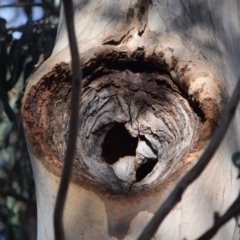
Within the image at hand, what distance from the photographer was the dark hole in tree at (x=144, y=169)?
52.5 inches

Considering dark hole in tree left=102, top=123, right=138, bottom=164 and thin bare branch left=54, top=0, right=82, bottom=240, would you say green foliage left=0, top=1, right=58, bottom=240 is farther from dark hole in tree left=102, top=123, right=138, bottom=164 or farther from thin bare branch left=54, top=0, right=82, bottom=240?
thin bare branch left=54, top=0, right=82, bottom=240

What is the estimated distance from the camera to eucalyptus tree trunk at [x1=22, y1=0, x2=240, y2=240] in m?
1.20

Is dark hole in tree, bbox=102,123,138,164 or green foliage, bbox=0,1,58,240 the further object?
green foliage, bbox=0,1,58,240

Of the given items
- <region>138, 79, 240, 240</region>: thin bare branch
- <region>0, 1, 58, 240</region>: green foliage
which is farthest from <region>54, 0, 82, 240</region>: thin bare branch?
<region>0, 1, 58, 240</region>: green foliage

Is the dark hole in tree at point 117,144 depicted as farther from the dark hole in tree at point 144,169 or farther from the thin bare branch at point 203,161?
the thin bare branch at point 203,161

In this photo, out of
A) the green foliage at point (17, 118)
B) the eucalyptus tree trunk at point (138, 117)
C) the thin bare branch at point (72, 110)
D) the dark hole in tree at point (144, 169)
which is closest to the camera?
the thin bare branch at point (72, 110)

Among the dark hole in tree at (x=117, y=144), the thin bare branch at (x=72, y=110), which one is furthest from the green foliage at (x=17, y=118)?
the thin bare branch at (x=72, y=110)

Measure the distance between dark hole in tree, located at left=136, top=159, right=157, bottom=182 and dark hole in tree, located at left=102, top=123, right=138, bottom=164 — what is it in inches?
1.7

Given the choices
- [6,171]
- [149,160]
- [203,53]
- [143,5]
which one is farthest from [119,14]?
[6,171]

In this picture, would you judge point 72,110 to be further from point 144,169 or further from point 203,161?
point 144,169

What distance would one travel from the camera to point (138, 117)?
132 cm

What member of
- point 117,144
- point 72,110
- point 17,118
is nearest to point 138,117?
point 117,144

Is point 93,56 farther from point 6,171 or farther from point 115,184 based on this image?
point 6,171

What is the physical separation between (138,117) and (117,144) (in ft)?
0.30
